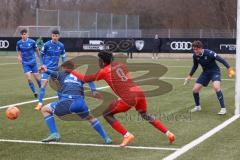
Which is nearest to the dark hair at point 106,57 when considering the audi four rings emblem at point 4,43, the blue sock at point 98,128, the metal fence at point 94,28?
the blue sock at point 98,128

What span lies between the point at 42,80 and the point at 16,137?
15.0ft

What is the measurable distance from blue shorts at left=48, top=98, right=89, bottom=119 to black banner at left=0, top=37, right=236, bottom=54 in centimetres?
3062

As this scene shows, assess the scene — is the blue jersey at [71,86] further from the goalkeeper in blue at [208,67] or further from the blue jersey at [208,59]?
Answer: the blue jersey at [208,59]

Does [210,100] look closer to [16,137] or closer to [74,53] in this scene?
[16,137]

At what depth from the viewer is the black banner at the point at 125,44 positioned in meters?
39.9

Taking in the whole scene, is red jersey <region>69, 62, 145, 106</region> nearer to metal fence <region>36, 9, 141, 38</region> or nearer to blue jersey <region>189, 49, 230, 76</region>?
blue jersey <region>189, 49, 230, 76</region>

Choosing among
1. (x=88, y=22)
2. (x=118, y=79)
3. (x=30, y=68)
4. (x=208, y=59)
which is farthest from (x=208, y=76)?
(x=88, y=22)

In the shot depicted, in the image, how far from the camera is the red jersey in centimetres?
885

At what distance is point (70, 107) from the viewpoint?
9086mm

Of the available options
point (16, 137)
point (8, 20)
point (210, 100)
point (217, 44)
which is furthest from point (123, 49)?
point (8, 20)

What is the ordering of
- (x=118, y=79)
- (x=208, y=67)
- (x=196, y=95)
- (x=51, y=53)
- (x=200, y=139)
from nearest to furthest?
1. (x=118, y=79)
2. (x=200, y=139)
3. (x=208, y=67)
4. (x=196, y=95)
5. (x=51, y=53)

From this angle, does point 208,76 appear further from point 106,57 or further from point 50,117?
point 50,117

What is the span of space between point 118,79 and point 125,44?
32660 millimetres

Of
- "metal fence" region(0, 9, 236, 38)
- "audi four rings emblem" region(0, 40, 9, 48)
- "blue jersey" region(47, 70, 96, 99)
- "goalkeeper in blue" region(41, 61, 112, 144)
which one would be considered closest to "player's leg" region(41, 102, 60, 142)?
"goalkeeper in blue" region(41, 61, 112, 144)
